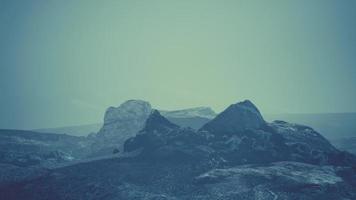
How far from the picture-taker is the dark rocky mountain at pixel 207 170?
21500 mm

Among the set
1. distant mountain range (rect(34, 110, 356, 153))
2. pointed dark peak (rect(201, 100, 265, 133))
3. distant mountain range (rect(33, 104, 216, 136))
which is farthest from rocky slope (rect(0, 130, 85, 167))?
distant mountain range (rect(34, 110, 356, 153))

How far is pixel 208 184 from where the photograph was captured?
23.0 m

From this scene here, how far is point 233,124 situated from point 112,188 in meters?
18.3

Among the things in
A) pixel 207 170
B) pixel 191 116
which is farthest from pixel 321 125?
pixel 207 170

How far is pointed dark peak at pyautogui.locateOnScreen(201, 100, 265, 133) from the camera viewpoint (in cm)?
3547

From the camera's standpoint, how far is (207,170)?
85.6 ft

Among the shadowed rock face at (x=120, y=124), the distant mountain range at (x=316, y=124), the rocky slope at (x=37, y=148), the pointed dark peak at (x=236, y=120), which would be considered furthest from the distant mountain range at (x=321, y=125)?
the pointed dark peak at (x=236, y=120)

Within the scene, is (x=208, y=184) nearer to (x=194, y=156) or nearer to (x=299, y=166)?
(x=194, y=156)

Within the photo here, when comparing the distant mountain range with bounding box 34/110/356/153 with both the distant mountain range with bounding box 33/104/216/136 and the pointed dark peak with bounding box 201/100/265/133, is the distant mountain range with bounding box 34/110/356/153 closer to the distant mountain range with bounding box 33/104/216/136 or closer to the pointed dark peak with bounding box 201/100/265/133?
the distant mountain range with bounding box 33/104/216/136

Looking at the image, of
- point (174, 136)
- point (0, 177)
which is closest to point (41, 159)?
point (0, 177)

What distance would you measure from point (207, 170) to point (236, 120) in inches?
470

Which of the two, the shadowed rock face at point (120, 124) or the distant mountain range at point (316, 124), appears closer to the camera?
the shadowed rock face at point (120, 124)

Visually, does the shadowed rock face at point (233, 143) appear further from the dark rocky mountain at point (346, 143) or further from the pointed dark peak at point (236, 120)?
the dark rocky mountain at point (346, 143)

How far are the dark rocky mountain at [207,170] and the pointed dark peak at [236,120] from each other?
13 centimetres
